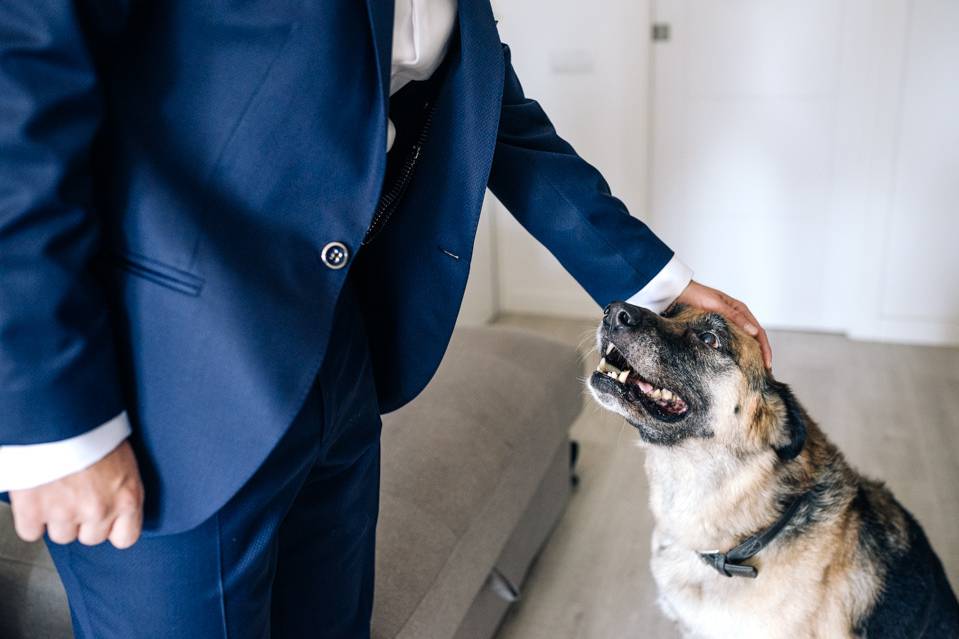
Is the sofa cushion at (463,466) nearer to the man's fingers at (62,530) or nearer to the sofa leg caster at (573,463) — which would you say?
the sofa leg caster at (573,463)

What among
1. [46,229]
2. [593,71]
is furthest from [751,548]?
[593,71]

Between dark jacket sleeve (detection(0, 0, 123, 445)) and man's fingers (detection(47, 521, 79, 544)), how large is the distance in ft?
0.27

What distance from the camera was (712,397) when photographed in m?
1.36

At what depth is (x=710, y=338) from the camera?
1355mm

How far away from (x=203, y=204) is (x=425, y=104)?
0.33 metres

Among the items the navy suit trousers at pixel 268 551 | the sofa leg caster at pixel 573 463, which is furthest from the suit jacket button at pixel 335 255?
the sofa leg caster at pixel 573 463

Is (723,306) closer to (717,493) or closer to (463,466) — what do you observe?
(717,493)

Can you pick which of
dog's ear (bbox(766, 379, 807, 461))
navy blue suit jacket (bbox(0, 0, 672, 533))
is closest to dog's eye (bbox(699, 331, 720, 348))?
dog's ear (bbox(766, 379, 807, 461))

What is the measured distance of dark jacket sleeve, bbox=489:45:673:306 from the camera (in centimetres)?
108

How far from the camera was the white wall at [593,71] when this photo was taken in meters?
3.23

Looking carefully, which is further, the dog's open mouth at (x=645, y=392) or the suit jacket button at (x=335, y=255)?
the dog's open mouth at (x=645, y=392)

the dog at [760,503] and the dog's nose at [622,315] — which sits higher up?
the dog's nose at [622,315]

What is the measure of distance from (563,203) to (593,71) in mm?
2407

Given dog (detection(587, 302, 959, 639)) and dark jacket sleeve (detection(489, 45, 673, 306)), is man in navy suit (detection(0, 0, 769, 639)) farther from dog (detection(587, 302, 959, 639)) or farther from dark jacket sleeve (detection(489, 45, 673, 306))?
dog (detection(587, 302, 959, 639))
